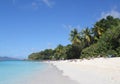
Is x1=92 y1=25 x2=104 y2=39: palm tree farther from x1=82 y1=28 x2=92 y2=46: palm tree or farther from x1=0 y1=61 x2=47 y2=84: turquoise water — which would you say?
x1=0 y1=61 x2=47 y2=84: turquoise water

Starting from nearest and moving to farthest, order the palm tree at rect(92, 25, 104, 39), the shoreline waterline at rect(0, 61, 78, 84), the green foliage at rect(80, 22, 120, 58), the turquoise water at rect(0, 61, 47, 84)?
the shoreline waterline at rect(0, 61, 78, 84)
the turquoise water at rect(0, 61, 47, 84)
the green foliage at rect(80, 22, 120, 58)
the palm tree at rect(92, 25, 104, 39)

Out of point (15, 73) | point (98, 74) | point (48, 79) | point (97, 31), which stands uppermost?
point (97, 31)

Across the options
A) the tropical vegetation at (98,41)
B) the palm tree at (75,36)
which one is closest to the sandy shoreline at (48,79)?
the tropical vegetation at (98,41)

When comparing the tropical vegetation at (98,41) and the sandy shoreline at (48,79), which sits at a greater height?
the tropical vegetation at (98,41)

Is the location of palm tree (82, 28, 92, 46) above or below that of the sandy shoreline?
above

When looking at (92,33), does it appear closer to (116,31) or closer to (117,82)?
(116,31)

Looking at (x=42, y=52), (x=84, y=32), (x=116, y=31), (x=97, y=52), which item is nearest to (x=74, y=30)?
(x=84, y=32)

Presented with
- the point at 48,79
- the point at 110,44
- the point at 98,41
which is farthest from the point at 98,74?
the point at 98,41

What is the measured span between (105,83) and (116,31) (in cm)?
2562

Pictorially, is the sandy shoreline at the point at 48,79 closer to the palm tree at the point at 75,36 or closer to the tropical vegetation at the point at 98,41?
the tropical vegetation at the point at 98,41

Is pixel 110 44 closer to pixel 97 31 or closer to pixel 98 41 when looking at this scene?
pixel 98 41

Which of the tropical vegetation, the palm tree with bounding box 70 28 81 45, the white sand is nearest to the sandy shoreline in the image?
the white sand

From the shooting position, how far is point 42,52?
304ft

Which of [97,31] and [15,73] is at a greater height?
[97,31]
